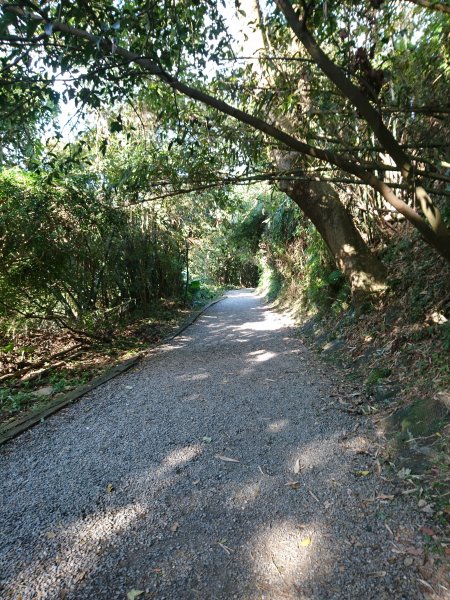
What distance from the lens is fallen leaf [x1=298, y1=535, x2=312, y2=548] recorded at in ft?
6.16

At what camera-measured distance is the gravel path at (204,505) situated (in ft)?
5.63

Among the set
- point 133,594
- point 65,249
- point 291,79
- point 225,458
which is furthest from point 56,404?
point 291,79

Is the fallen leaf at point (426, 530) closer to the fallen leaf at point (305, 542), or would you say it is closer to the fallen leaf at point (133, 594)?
the fallen leaf at point (305, 542)

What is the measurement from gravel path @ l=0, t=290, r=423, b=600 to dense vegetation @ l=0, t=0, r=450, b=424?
1583 mm

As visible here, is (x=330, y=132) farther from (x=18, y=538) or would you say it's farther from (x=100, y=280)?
(x=100, y=280)

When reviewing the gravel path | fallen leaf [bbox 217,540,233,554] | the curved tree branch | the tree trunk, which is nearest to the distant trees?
the curved tree branch

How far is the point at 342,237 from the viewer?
5402mm

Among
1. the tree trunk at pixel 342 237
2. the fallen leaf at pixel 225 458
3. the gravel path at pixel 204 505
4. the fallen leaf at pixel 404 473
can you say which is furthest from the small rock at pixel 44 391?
the tree trunk at pixel 342 237

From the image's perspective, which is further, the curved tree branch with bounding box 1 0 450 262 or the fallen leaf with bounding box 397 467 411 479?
the curved tree branch with bounding box 1 0 450 262

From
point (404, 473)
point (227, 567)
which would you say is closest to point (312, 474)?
point (404, 473)

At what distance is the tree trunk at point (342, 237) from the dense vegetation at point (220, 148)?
0.07ft

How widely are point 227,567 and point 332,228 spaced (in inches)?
186

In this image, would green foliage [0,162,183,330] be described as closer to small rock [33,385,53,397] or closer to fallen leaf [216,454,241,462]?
small rock [33,385,53,397]

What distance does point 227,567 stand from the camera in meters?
1.78
